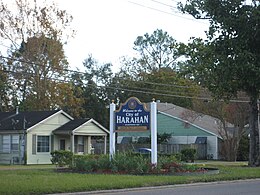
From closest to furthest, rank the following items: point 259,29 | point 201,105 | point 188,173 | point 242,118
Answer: point 188,173 < point 259,29 < point 242,118 < point 201,105

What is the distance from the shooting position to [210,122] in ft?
202

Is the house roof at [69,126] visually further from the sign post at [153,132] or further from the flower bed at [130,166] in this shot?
the sign post at [153,132]

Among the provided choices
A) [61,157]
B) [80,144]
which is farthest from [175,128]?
[61,157]

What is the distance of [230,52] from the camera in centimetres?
3117

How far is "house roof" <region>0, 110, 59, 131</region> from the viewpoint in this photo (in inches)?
1663

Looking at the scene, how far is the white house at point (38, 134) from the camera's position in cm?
4181


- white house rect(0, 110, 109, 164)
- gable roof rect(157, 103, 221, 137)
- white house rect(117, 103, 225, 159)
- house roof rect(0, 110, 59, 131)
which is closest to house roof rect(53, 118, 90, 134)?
white house rect(0, 110, 109, 164)

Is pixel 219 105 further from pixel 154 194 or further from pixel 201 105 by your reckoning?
pixel 154 194

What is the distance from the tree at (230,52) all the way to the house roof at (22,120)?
43.9ft

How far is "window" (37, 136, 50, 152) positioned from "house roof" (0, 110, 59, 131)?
146cm

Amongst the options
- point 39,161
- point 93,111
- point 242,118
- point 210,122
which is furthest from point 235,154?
point 93,111

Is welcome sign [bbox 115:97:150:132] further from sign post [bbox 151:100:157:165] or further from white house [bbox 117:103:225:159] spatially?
white house [bbox 117:103:225:159]

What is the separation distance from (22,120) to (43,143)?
255 cm

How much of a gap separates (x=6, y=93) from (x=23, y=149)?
66.8 feet
